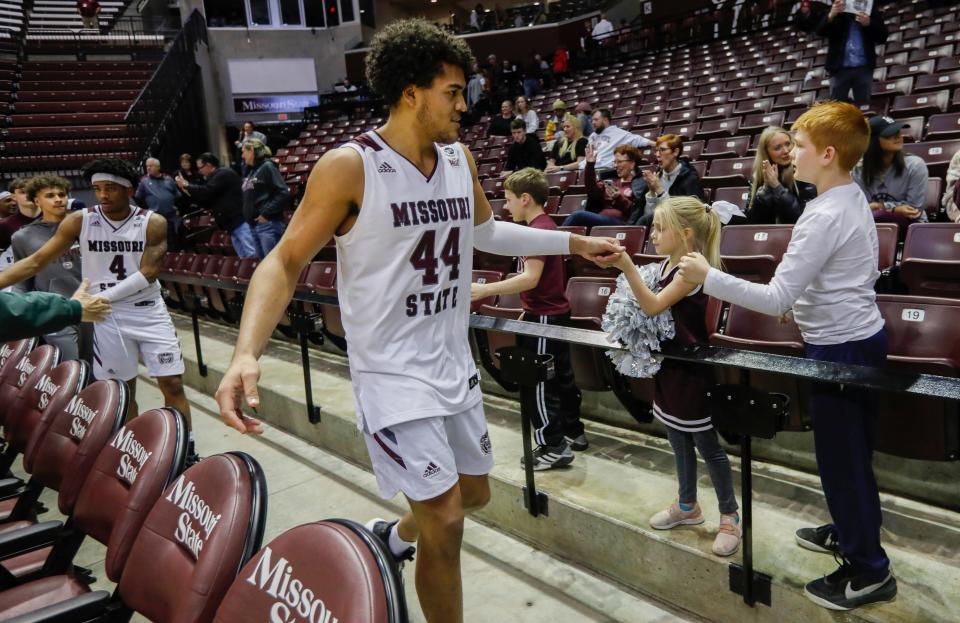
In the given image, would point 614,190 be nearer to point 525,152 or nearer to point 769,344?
point 525,152

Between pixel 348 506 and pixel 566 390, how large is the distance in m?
1.18

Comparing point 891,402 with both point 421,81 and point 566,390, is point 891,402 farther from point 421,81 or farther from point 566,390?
point 421,81

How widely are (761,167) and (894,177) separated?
0.83 metres

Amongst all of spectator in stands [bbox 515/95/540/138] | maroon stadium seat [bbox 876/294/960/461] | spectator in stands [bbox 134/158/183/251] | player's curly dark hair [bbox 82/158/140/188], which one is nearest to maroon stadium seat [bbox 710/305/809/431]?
maroon stadium seat [bbox 876/294/960/461]

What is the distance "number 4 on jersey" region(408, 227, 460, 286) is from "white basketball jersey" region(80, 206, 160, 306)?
8.17ft

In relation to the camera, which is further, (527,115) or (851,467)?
(527,115)

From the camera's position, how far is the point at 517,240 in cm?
209

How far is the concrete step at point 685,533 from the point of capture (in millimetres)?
1925

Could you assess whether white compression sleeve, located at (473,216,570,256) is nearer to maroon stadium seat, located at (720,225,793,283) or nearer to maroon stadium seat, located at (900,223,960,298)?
maroon stadium seat, located at (720,225,793,283)

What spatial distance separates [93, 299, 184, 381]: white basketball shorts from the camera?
11.6 ft

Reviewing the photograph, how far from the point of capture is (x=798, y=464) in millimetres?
2756

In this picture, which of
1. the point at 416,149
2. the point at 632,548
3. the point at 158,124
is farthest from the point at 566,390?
the point at 158,124

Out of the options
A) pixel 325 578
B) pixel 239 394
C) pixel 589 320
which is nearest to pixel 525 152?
pixel 589 320

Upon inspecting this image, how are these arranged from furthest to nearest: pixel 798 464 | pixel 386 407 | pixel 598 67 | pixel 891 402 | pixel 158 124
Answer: pixel 598 67, pixel 158 124, pixel 798 464, pixel 891 402, pixel 386 407
